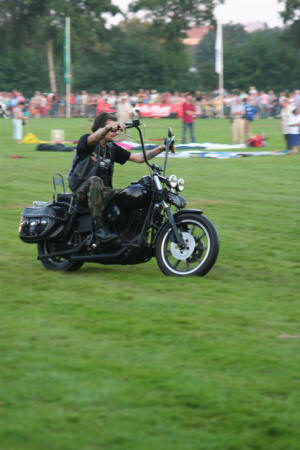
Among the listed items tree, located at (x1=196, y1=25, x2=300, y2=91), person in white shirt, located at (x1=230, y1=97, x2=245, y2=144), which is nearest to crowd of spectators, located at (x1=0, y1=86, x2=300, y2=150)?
tree, located at (x1=196, y1=25, x2=300, y2=91)

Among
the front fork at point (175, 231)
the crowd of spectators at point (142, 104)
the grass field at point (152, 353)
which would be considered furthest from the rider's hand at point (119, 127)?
the crowd of spectators at point (142, 104)

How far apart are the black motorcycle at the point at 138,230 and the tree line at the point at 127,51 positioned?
195ft

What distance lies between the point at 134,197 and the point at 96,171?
0.47 m

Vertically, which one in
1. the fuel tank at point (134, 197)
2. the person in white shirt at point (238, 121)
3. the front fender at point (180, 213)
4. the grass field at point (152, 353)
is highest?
the person in white shirt at point (238, 121)

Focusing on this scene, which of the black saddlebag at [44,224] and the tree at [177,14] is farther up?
the tree at [177,14]

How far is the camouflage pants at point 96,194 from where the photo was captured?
8.08 meters

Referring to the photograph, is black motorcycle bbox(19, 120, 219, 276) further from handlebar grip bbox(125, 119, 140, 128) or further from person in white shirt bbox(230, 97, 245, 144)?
person in white shirt bbox(230, 97, 245, 144)

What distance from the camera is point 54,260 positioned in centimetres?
875

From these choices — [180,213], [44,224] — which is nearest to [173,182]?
[180,213]

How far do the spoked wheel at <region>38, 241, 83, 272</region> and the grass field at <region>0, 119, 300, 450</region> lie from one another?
136mm

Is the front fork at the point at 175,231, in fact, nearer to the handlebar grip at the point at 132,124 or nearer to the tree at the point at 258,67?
the handlebar grip at the point at 132,124

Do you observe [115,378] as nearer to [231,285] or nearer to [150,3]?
[231,285]

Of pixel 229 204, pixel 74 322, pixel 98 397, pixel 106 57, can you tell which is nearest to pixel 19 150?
pixel 229 204

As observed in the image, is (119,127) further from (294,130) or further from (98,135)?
(294,130)
